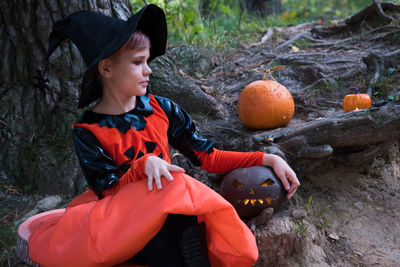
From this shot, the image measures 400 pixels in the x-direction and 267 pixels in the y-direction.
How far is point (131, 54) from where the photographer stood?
6.88 ft

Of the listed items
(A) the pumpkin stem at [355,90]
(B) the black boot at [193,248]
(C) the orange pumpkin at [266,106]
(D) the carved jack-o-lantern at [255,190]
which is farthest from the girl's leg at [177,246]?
(A) the pumpkin stem at [355,90]

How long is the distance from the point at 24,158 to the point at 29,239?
1.45 m

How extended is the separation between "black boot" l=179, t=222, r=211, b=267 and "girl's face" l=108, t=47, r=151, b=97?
853 mm

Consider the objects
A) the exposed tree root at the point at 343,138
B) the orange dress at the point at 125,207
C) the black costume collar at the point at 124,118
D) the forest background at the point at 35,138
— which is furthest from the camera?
the forest background at the point at 35,138

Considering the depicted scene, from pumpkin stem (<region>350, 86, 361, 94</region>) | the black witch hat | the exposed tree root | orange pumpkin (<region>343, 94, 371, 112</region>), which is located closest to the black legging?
the black witch hat

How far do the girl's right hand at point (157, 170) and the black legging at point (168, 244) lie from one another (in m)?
0.24

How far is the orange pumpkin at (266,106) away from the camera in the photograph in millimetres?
3598

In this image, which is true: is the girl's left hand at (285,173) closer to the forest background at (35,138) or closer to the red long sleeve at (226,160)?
the red long sleeve at (226,160)

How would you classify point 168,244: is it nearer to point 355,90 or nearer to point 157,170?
point 157,170

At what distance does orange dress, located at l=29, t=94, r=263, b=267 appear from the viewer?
174cm

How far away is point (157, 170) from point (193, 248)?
1.48ft

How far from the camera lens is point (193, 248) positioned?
1889 mm

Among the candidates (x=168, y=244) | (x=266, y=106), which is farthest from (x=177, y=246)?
(x=266, y=106)

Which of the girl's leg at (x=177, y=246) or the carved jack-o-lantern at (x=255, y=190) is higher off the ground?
the girl's leg at (x=177, y=246)
